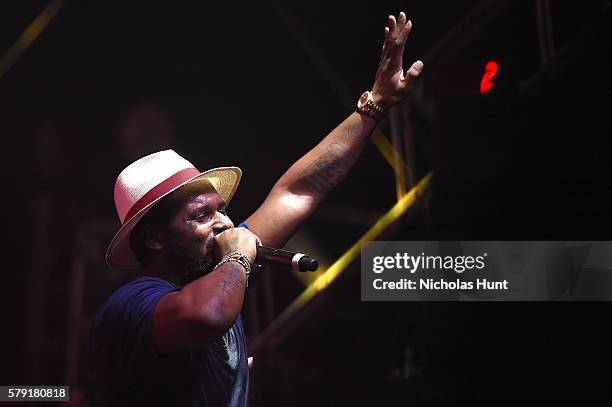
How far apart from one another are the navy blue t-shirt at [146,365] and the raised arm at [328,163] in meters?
0.50

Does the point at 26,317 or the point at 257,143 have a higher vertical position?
the point at 257,143

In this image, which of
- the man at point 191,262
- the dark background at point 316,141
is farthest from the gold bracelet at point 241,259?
the dark background at point 316,141

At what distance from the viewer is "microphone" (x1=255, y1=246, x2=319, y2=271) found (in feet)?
5.65

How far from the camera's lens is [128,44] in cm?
429

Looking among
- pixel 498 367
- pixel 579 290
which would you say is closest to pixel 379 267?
pixel 498 367

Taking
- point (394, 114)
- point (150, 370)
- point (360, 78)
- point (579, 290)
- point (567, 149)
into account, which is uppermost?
point (360, 78)

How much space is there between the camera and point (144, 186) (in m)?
2.00

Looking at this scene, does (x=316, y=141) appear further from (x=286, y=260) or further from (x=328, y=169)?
(x=286, y=260)

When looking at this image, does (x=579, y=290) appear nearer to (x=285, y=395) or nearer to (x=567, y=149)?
(x=567, y=149)

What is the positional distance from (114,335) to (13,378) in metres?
2.59

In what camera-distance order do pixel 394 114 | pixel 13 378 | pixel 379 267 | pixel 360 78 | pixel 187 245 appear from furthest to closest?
pixel 360 78, pixel 13 378, pixel 394 114, pixel 379 267, pixel 187 245

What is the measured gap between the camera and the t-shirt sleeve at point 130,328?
1.64 m

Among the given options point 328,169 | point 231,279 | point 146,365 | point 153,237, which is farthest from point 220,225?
point 328,169

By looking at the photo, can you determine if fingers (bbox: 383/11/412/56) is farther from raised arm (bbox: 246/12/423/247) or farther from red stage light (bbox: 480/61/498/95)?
red stage light (bbox: 480/61/498/95)
